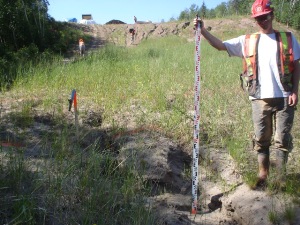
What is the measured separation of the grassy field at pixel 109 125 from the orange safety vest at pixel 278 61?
106 cm

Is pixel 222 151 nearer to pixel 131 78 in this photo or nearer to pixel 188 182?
pixel 188 182

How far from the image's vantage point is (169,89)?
23.9 feet

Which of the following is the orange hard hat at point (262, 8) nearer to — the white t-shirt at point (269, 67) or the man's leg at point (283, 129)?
the white t-shirt at point (269, 67)

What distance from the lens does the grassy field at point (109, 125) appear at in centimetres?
301

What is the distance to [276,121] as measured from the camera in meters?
3.51

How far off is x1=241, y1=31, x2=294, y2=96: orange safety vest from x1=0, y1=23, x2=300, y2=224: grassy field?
106 centimetres

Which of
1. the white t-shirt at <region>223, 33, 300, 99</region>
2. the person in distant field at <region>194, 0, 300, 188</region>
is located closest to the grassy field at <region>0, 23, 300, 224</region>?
the person in distant field at <region>194, 0, 300, 188</region>

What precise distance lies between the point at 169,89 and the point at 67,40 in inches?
704

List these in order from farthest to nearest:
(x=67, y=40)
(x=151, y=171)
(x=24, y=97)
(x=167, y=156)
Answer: (x=67, y=40) < (x=24, y=97) < (x=167, y=156) < (x=151, y=171)

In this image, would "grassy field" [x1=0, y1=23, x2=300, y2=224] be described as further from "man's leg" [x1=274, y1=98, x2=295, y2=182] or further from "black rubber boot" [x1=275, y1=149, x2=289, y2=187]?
"man's leg" [x1=274, y1=98, x2=295, y2=182]

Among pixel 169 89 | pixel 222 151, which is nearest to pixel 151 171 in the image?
pixel 222 151

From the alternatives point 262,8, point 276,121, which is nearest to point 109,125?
point 276,121

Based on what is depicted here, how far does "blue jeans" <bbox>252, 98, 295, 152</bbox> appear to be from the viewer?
3404mm

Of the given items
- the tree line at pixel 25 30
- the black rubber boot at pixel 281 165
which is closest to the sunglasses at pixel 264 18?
the black rubber boot at pixel 281 165
